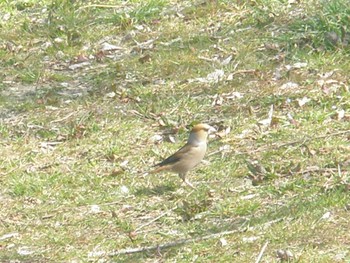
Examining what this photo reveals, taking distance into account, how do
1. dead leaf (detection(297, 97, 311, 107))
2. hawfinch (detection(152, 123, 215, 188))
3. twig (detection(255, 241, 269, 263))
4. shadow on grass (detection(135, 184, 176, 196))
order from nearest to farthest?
twig (detection(255, 241, 269, 263))
hawfinch (detection(152, 123, 215, 188))
shadow on grass (detection(135, 184, 176, 196))
dead leaf (detection(297, 97, 311, 107))

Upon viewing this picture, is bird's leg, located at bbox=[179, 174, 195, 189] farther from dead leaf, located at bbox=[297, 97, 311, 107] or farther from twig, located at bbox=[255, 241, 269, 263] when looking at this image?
dead leaf, located at bbox=[297, 97, 311, 107]

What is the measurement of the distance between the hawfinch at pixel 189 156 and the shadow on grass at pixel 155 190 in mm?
127

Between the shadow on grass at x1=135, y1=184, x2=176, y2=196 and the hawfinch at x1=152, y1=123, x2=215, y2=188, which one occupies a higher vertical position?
the hawfinch at x1=152, y1=123, x2=215, y2=188

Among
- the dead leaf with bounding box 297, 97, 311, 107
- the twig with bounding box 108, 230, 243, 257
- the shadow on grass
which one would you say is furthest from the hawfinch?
the dead leaf with bounding box 297, 97, 311, 107

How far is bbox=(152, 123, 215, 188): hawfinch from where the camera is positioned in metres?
6.91

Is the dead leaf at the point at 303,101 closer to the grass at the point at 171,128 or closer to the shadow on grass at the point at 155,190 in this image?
the grass at the point at 171,128

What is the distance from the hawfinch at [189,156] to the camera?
22.7ft

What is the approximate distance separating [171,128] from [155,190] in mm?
1236

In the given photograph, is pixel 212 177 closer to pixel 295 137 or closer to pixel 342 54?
pixel 295 137

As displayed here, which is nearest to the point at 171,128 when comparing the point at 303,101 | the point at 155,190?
the point at 303,101

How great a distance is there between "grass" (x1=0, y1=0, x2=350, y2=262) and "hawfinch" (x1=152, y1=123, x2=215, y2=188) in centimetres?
16

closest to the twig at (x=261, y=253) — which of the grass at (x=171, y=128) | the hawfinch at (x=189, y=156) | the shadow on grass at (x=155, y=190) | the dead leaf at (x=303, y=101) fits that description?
the grass at (x=171, y=128)

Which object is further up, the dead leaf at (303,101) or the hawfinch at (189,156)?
the hawfinch at (189,156)

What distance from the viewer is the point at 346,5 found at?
920 centimetres
